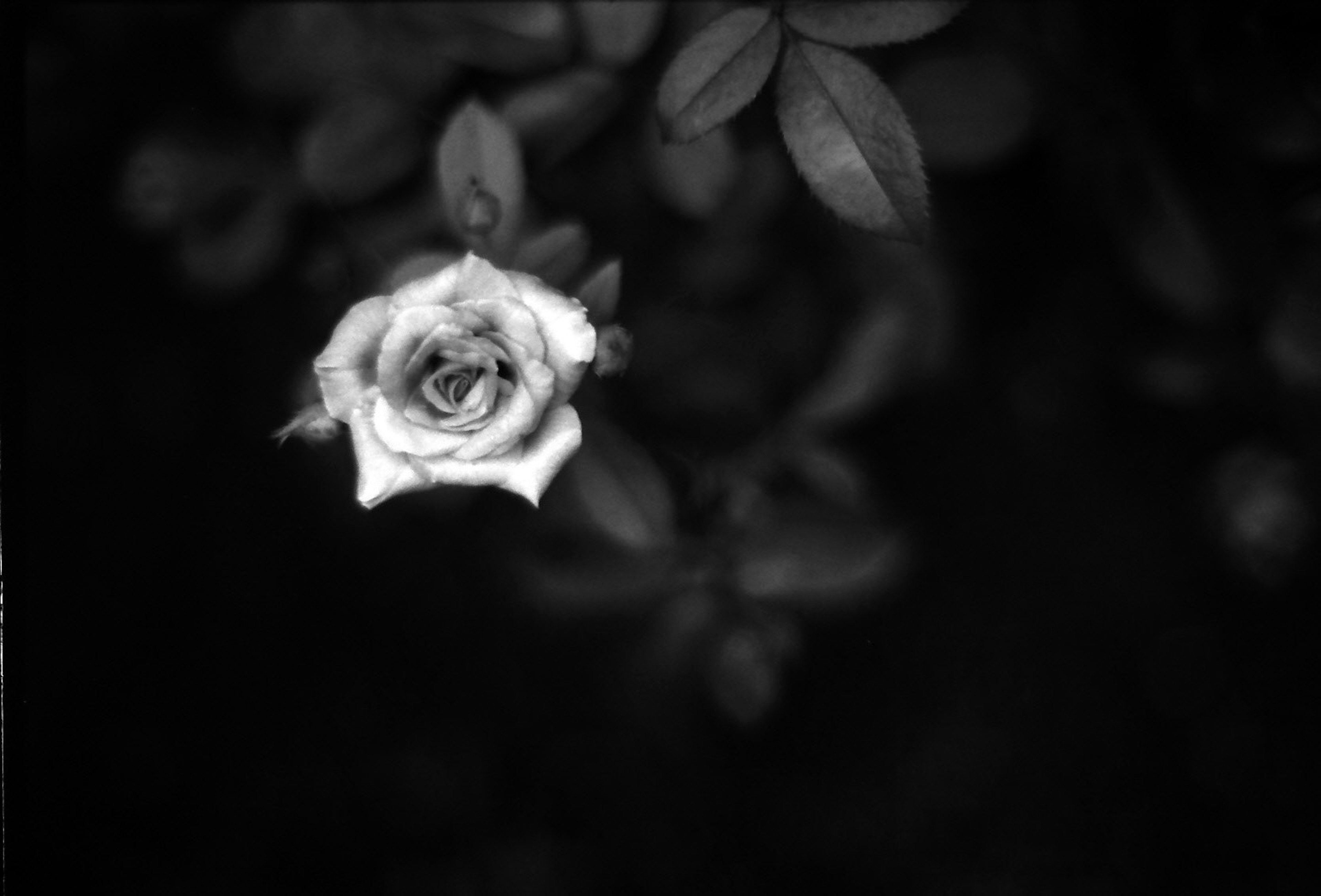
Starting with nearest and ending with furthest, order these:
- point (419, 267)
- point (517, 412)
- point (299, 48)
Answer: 1. point (517, 412)
2. point (419, 267)
3. point (299, 48)

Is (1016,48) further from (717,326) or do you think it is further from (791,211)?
(717,326)

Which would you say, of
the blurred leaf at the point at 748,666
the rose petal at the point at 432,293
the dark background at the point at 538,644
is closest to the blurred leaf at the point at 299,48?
the dark background at the point at 538,644

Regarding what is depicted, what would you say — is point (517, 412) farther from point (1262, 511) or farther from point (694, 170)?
point (1262, 511)

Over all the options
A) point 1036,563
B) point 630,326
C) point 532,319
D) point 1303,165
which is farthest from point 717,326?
point 1303,165

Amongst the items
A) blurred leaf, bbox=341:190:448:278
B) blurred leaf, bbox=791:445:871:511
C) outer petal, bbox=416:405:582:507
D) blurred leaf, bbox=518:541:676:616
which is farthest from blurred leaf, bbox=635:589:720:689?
blurred leaf, bbox=341:190:448:278

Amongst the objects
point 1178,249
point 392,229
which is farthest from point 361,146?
point 1178,249

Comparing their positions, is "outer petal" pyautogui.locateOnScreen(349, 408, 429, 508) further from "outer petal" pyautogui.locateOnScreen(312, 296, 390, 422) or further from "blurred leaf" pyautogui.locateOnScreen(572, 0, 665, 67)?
"blurred leaf" pyautogui.locateOnScreen(572, 0, 665, 67)

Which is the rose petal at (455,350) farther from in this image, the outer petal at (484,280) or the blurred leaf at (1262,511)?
the blurred leaf at (1262,511)
